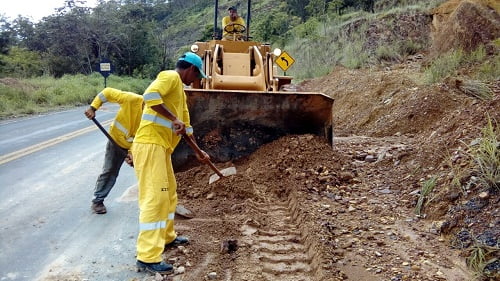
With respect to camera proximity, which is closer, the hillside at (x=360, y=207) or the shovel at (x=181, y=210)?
the hillside at (x=360, y=207)

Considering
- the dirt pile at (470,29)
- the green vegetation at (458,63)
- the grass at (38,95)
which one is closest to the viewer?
the green vegetation at (458,63)

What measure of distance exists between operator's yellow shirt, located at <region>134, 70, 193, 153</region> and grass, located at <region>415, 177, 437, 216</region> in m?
2.39

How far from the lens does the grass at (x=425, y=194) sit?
4.50 meters

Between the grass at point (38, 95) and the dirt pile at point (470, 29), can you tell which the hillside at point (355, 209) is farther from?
the grass at point (38, 95)

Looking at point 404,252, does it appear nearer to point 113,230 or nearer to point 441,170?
point 441,170

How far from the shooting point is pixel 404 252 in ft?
12.3

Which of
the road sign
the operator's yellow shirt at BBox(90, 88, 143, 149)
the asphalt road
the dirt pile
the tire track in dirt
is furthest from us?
the road sign

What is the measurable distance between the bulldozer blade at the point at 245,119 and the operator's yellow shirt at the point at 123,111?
1.23 meters

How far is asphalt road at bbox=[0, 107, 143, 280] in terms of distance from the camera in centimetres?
376

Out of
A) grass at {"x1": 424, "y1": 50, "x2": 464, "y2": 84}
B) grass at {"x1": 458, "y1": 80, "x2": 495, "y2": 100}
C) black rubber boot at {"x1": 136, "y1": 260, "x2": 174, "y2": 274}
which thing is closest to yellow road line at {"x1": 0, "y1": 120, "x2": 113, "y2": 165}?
black rubber boot at {"x1": 136, "y1": 260, "x2": 174, "y2": 274}

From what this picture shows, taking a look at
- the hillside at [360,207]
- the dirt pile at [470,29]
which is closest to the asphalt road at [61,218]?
the hillside at [360,207]

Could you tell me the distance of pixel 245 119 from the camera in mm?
6121

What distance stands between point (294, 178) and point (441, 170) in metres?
1.57

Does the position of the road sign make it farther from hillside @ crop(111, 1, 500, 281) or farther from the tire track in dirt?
the tire track in dirt
